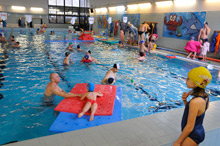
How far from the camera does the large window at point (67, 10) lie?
2925cm

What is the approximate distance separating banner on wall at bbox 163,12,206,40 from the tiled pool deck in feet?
32.1

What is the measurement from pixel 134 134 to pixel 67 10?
1184 inches

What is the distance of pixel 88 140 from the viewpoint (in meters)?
2.31

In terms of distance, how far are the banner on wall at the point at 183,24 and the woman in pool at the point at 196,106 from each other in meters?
10.7

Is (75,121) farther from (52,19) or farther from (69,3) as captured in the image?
(69,3)

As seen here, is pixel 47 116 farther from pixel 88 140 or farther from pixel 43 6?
pixel 43 6

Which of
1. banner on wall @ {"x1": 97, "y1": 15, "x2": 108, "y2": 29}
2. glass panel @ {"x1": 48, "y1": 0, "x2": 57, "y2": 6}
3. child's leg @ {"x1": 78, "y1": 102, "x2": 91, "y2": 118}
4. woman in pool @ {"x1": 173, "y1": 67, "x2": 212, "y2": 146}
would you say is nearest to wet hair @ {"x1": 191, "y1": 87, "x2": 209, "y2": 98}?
woman in pool @ {"x1": 173, "y1": 67, "x2": 212, "y2": 146}

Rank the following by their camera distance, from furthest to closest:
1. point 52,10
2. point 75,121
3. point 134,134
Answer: point 52,10 < point 75,121 < point 134,134

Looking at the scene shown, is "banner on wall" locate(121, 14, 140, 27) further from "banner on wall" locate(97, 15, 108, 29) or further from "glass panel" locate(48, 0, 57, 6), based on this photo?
"glass panel" locate(48, 0, 57, 6)

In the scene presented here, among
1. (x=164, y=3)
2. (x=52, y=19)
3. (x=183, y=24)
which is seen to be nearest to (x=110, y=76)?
(x=183, y=24)

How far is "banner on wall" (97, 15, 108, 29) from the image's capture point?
75.2ft

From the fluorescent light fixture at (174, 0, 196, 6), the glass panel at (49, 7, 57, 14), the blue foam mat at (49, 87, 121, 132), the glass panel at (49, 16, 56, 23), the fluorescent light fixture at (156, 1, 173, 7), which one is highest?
the glass panel at (49, 7, 57, 14)

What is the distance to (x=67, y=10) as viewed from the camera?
2955cm

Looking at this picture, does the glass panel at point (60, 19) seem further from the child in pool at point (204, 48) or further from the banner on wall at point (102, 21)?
the child in pool at point (204, 48)
